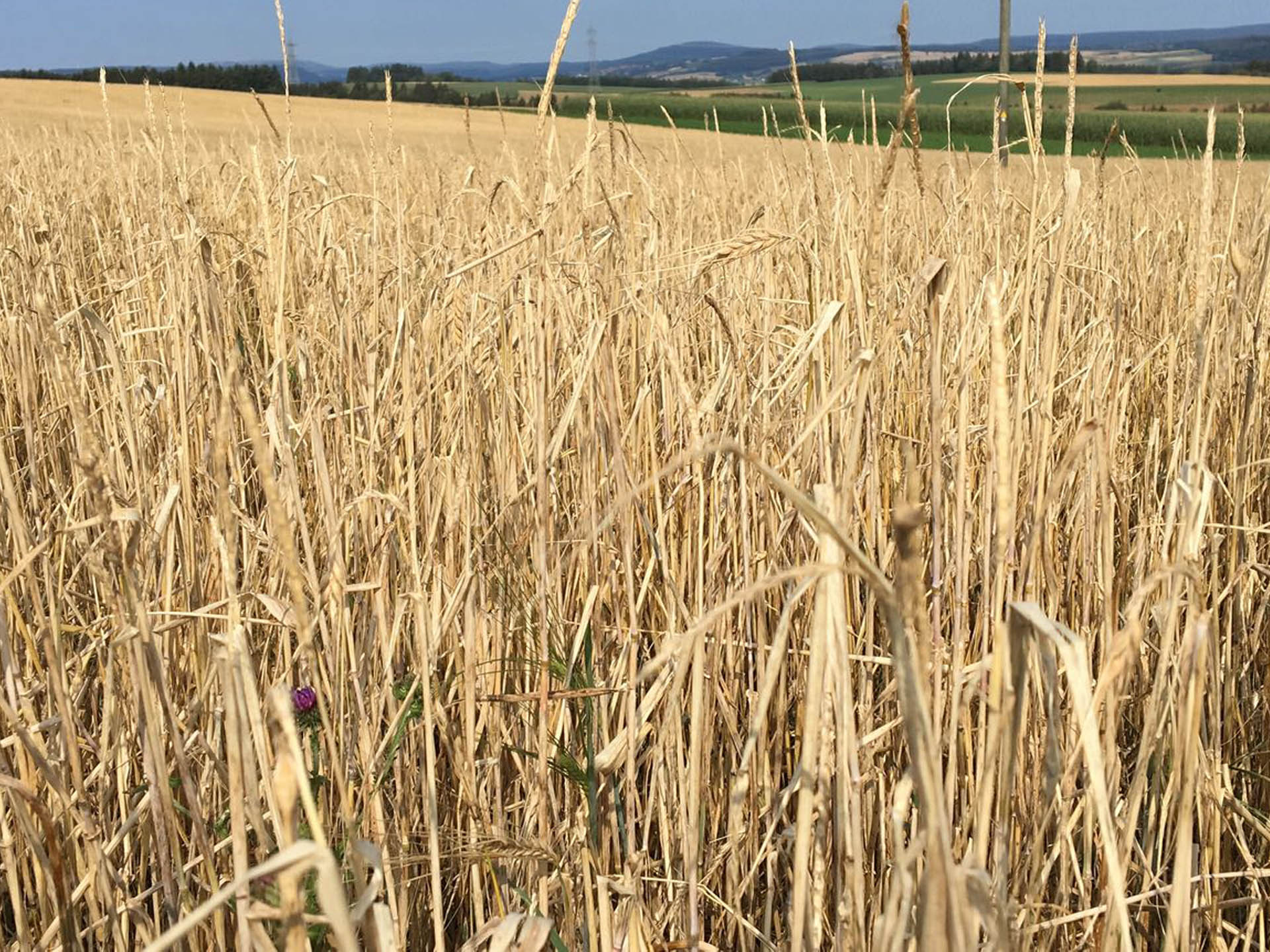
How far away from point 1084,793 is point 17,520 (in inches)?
31.1

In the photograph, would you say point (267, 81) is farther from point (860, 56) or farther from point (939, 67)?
point (860, 56)

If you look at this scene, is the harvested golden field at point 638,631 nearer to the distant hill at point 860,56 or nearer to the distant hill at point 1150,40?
the distant hill at point 860,56

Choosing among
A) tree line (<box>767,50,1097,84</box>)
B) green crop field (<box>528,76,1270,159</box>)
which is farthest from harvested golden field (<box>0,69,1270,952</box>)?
tree line (<box>767,50,1097,84</box>)

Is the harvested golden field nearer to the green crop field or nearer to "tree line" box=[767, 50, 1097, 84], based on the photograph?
the green crop field

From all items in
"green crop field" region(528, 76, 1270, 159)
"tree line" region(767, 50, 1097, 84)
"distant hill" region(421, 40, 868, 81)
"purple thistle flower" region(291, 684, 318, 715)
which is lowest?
"purple thistle flower" region(291, 684, 318, 715)

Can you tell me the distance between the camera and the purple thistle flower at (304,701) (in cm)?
90

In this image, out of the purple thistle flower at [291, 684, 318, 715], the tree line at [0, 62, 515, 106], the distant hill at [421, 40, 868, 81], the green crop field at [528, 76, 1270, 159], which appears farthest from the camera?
the distant hill at [421, 40, 868, 81]

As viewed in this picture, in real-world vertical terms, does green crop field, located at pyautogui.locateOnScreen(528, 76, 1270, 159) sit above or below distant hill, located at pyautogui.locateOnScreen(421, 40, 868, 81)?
below

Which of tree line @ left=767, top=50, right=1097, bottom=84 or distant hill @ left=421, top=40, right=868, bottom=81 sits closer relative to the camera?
tree line @ left=767, top=50, right=1097, bottom=84

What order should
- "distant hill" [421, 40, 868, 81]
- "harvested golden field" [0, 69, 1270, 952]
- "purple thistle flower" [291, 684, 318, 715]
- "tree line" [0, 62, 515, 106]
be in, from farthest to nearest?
"distant hill" [421, 40, 868, 81] < "tree line" [0, 62, 515, 106] < "purple thistle flower" [291, 684, 318, 715] < "harvested golden field" [0, 69, 1270, 952]

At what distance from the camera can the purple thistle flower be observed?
90cm

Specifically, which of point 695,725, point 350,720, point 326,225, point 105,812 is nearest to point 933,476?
point 695,725

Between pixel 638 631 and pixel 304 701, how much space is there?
262 millimetres

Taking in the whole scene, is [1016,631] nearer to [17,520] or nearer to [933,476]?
[933,476]
